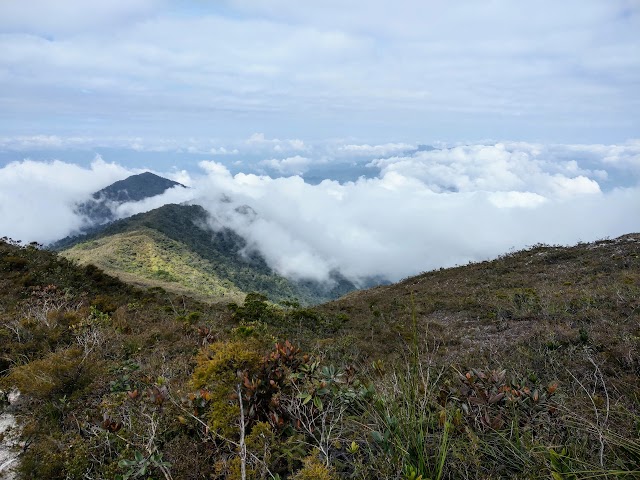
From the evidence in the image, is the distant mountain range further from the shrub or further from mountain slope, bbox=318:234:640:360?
the shrub

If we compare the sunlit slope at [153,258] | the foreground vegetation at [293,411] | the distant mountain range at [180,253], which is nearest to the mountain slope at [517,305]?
the foreground vegetation at [293,411]

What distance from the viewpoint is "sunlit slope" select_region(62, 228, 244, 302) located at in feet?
274

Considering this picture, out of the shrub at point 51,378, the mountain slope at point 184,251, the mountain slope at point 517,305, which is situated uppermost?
the shrub at point 51,378

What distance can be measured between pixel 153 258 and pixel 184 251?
23.2m

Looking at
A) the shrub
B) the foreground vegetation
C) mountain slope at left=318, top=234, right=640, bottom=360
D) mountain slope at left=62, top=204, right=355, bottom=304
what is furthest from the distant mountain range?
the shrub

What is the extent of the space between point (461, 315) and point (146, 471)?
596 inches

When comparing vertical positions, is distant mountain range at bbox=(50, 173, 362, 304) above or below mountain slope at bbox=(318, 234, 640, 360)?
below

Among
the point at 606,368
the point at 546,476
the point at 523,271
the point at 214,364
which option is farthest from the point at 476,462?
the point at 523,271

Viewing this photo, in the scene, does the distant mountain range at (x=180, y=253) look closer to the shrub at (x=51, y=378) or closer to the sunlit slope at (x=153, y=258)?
the sunlit slope at (x=153, y=258)

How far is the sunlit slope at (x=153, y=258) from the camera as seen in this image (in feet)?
274

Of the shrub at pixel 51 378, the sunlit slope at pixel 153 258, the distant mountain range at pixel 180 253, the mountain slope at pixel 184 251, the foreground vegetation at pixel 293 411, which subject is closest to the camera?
the foreground vegetation at pixel 293 411

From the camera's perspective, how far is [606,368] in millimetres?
5605

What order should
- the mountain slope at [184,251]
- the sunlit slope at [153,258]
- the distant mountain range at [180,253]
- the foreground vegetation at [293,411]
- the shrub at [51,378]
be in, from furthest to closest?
the mountain slope at [184,251] < the distant mountain range at [180,253] < the sunlit slope at [153,258] < the shrub at [51,378] < the foreground vegetation at [293,411]

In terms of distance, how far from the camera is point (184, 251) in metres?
122
